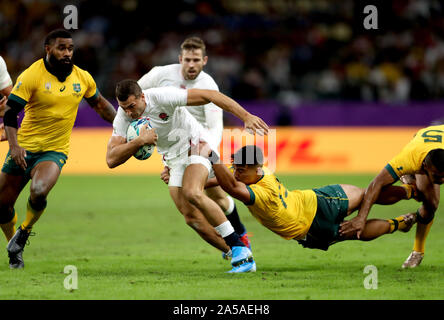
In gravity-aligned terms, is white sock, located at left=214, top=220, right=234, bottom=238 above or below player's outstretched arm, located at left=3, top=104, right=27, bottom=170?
below

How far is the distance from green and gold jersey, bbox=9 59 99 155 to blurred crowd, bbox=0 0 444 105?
12.7 m

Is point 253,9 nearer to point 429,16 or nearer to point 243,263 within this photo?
point 429,16

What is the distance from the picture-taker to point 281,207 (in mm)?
7602

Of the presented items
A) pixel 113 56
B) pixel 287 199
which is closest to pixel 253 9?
pixel 113 56

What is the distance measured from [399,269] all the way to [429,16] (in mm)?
17002

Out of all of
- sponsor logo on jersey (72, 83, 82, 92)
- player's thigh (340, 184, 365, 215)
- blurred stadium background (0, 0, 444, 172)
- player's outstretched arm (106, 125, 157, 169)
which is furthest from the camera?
blurred stadium background (0, 0, 444, 172)

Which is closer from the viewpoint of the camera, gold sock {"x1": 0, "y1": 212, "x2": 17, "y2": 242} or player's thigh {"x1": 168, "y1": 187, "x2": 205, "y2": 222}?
player's thigh {"x1": 168, "y1": 187, "x2": 205, "y2": 222}

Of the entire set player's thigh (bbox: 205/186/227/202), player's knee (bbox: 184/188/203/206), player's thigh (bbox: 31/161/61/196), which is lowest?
player's knee (bbox: 184/188/203/206)

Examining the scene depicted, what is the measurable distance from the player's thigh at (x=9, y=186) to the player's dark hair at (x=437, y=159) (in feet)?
14.9

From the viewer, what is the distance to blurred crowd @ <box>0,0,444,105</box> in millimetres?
21406

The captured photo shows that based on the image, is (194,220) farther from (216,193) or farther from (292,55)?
(292,55)

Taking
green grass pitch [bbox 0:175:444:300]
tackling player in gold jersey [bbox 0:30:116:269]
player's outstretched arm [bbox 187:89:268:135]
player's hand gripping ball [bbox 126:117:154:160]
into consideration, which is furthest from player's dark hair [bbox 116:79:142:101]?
green grass pitch [bbox 0:175:444:300]

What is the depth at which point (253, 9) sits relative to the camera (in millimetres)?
24297

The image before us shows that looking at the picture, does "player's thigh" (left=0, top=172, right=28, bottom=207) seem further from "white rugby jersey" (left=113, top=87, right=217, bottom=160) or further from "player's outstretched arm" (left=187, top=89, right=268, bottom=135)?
"player's outstretched arm" (left=187, top=89, right=268, bottom=135)
